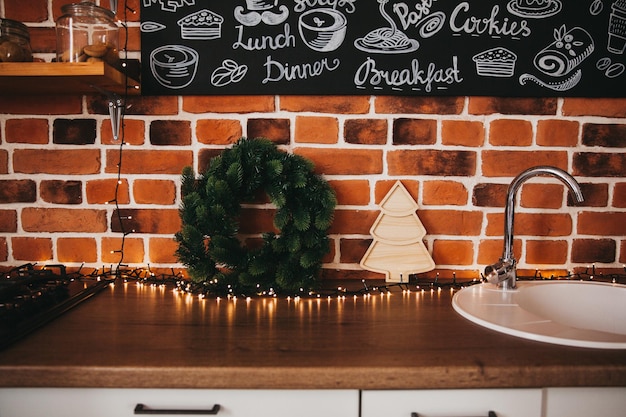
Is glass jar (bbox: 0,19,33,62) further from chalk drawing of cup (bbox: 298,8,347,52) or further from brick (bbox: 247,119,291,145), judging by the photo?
chalk drawing of cup (bbox: 298,8,347,52)

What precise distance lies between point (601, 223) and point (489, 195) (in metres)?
0.38

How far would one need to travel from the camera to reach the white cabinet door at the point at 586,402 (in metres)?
0.77

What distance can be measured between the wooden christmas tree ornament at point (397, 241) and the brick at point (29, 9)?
3.91 feet

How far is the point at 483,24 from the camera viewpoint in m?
1.26

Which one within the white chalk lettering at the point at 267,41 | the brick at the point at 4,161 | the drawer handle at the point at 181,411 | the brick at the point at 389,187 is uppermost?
the white chalk lettering at the point at 267,41

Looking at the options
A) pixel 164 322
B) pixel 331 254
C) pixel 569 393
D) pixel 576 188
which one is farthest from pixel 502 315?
pixel 164 322

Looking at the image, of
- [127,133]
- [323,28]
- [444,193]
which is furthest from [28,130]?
[444,193]

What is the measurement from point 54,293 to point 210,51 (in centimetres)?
79

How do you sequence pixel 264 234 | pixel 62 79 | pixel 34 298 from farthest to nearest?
pixel 264 234
pixel 62 79
pixel 34 298

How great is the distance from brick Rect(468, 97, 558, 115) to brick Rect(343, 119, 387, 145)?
0.91 feet

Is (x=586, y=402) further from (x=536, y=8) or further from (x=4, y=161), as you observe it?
(x=4, y=161)

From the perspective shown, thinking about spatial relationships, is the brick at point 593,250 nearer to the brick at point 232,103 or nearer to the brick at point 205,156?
the brick at point 232,103

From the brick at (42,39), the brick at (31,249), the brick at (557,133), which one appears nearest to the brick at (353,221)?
the brick at (557,133)

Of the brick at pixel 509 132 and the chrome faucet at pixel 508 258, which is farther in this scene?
the brick at pixel 509 132
